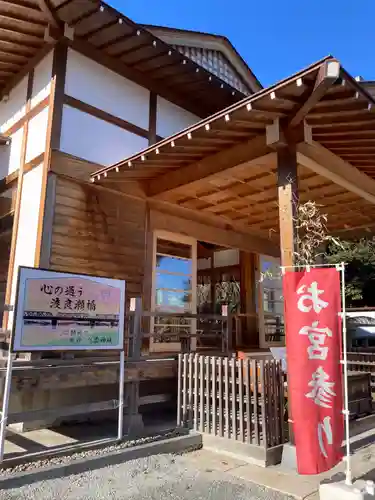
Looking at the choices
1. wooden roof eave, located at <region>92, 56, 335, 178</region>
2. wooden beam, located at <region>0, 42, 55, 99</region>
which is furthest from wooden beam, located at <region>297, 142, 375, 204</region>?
wooden beam, located at <region>0, 42, 55, 99</region>

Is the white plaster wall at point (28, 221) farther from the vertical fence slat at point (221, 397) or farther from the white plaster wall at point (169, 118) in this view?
the vertical fence slat at point (221, 397)

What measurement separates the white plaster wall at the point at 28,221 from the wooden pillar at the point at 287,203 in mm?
3599

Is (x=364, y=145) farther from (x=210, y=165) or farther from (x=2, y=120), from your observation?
(x=2, y=120)

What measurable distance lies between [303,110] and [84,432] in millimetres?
4760

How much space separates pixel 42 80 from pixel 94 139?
4.39 feet

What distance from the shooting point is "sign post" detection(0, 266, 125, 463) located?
149 inches

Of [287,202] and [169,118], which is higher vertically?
[169,118]

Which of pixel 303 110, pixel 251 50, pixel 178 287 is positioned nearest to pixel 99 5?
pixel 303 110

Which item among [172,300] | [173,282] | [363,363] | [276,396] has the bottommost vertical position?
[276,396]

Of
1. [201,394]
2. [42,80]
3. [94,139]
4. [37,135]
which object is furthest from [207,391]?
[42,80]

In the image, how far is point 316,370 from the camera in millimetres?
3398

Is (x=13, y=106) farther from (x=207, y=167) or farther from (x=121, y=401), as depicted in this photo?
(x=121, y=401)

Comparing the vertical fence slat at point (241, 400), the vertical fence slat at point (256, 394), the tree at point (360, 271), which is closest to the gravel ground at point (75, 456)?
the vertical fence slat at point (241, 400)

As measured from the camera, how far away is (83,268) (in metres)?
6.19
